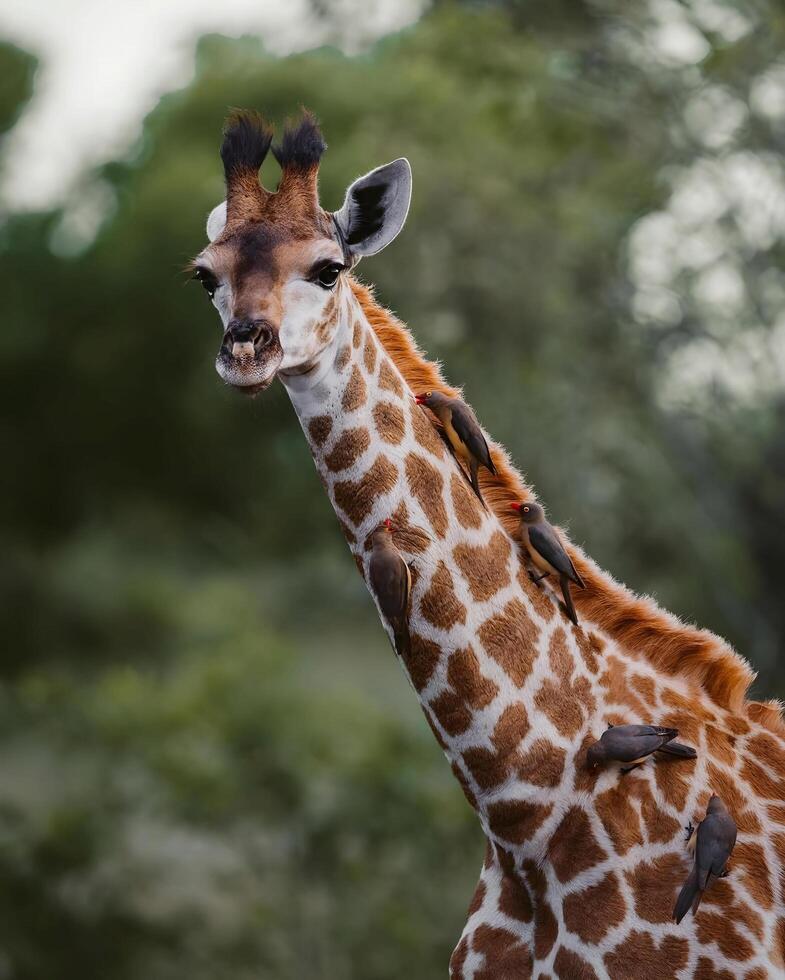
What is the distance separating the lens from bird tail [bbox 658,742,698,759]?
5.19 m

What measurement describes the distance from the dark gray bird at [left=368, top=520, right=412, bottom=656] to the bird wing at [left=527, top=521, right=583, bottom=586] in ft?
1.66

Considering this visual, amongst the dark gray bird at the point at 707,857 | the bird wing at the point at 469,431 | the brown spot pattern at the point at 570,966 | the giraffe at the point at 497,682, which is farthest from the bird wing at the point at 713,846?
the bird wing at the point at 469,431

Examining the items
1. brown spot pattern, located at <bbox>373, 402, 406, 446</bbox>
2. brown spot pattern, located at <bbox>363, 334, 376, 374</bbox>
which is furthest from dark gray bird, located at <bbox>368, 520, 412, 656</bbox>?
brown spot pattern, located at <bbox>363, 334, 376, 374</bbox>

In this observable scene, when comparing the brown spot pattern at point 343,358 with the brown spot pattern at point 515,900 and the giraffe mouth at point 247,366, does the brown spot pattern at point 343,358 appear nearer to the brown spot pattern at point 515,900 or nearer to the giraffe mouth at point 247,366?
the giraffe mouth at point 247,366

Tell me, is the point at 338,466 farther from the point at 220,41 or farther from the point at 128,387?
the point at 220,41

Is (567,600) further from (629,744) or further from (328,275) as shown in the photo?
(328,275)

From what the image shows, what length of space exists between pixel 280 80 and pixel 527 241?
965 cm

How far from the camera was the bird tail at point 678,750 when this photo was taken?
5188 millimetres

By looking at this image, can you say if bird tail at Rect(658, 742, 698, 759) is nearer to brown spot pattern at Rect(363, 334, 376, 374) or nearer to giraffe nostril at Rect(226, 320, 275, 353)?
brown spot pattern at Rect(363, 334, 376, 374)

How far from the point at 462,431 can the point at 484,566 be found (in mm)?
455

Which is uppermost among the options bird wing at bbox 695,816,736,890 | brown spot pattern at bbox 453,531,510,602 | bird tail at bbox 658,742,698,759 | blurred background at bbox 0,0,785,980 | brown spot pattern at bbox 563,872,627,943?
blurred background at bbox 0,0,785,980

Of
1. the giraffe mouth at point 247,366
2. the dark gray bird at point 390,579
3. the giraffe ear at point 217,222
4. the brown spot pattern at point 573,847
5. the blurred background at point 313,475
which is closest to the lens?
the giraffe mouth at point 247,366

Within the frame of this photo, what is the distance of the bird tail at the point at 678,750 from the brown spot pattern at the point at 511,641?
52 centimetres

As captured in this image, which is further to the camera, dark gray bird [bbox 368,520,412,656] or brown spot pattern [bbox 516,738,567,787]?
brown spot pattern [bbox 516,738,567,787]
